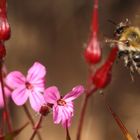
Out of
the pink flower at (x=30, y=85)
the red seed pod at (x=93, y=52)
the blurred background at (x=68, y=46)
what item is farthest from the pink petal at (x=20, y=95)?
the blurred background at (x=68, y=46)

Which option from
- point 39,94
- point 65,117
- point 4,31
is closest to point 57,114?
point 65,117

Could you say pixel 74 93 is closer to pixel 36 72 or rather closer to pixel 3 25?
pixel 36 72

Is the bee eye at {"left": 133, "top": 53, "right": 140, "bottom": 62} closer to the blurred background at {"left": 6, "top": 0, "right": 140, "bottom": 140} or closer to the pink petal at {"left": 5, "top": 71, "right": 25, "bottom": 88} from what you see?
the pink petal at {"left": 5, "top": 71, "right": 25, "bottom": 88}

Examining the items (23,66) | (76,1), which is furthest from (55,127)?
(76,1)

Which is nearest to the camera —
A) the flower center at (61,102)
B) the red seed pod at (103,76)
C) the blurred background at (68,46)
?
the red seed pod at (103,76)

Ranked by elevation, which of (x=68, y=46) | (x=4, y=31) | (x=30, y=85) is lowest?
(x=68, y=46)

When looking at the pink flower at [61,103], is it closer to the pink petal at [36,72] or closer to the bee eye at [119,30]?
the pink petal at [36,72]
